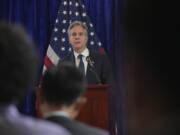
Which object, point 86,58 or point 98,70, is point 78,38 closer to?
point 86,58

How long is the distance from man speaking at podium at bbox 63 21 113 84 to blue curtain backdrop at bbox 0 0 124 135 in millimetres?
326

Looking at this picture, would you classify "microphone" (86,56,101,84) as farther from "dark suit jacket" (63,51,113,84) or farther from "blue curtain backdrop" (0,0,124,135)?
"blue curtain backdrop" (0,0,124,135)

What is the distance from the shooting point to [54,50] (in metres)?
5.21

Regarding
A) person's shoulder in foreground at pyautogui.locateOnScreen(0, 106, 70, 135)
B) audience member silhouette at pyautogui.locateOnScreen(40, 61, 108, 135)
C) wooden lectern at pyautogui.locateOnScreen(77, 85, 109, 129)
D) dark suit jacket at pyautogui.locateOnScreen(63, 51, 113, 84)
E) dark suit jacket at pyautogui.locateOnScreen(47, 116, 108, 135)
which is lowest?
wooden lectern at pyautogui.locateOnScreen(77, 85, 109, 129)

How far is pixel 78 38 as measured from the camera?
4828 mm

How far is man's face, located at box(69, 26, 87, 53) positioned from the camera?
4.78 meters

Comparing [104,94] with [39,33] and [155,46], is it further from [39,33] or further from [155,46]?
[155,46]

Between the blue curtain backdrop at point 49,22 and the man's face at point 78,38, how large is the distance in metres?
0.45

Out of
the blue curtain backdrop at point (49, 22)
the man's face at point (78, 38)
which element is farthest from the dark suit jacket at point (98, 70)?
the blue curtain backdrop at point (49, 22)

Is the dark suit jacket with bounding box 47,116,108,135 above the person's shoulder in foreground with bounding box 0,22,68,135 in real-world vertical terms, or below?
below

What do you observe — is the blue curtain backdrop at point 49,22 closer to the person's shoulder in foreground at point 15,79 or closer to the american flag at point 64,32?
the american flag at point 64,32

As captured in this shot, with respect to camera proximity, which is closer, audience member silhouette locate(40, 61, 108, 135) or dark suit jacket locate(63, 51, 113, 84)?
audience member silhouette locate(40, 61, 108, 135)

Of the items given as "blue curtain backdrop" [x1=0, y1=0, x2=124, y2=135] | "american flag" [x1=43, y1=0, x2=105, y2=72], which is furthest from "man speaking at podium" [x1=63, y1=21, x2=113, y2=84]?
"blue curtain backdrop" [x1=0, y1=0, x2=124, y2=135]

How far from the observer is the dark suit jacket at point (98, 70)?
4577 mm
